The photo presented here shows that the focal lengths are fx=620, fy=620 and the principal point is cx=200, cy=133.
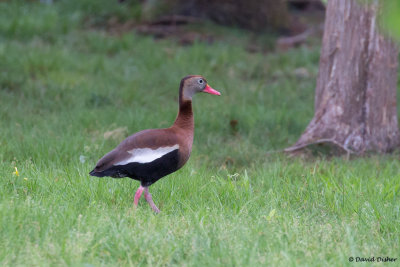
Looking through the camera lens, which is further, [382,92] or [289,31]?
[289,31]

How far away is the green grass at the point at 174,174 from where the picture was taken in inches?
155

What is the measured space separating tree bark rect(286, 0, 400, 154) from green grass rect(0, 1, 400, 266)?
0.40m

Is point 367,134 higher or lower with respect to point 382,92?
lower

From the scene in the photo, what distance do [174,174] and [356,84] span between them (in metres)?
2.57

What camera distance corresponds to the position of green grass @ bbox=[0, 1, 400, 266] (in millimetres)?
3945

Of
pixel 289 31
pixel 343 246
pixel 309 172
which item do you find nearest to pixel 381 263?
pixel 343 246

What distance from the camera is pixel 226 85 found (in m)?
10.1

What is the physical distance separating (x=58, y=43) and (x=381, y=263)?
29.8 feet

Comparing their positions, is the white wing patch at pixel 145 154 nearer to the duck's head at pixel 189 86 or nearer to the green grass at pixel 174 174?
the green grass at pixel 174 174

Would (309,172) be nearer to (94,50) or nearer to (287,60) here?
(287,60)

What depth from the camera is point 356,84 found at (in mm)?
7152

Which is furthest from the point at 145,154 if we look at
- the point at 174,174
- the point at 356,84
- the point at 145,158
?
the point at 356,84

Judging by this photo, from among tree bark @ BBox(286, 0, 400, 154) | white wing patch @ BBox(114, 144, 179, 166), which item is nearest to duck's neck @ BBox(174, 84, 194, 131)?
white wing patch @ BBox(114, 144, 179, 166)

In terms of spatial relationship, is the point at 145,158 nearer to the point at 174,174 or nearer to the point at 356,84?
the point at 174,174
